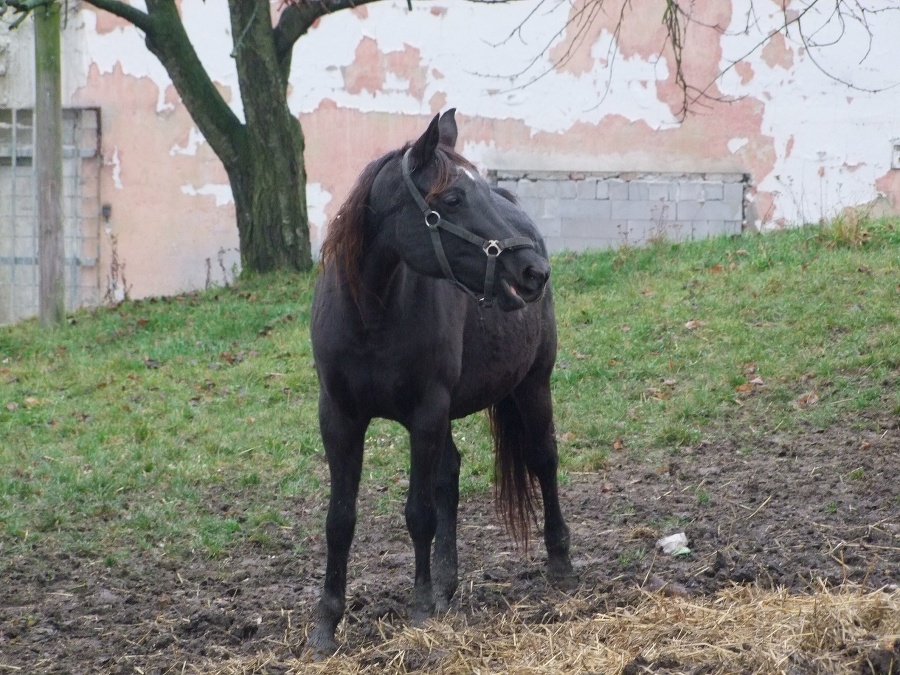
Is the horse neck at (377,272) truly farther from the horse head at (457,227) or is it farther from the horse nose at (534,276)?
the horse nose at (534,276)

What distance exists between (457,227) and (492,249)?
17cm

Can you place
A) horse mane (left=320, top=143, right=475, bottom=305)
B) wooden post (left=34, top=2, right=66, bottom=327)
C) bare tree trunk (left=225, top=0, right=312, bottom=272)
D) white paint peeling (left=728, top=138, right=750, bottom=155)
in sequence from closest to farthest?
1. horse mane (left=320, top=143, right=475, bottom=305)
2. wooden post (left=34, top=2, right=66, bottom=327)
3. bare tree trunk (left=225, top=0, right=312, bottom=272)
4. white paint peeling (left=728, top=138, right=750, bottom=155)

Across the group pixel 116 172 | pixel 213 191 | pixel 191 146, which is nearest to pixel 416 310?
pixel 213 191

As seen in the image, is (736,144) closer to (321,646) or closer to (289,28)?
(289,28)

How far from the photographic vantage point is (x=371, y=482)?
6773mm

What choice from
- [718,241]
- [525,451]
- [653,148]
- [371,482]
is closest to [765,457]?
[525,451]

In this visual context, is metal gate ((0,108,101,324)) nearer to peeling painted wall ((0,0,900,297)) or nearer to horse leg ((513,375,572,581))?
peeling painted wall ((0,0,900,297))

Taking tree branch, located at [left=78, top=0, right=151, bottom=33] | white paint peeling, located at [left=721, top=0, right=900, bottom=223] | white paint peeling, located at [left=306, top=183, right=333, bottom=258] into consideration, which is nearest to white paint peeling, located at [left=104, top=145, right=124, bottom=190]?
white paint peeling, located at [left=306, top=183, right=333, bottom=258]

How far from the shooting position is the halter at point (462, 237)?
3.90m

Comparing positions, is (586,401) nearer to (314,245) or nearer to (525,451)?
(525,451)

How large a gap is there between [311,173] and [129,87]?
9.12 ft

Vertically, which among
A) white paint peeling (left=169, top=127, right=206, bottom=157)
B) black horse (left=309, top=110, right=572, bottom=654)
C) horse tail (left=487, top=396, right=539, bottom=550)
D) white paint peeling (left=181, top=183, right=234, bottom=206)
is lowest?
horse tail (left=487, top=396, right=539, bottom=550)

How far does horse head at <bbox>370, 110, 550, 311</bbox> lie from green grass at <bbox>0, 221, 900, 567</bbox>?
7.99 ft

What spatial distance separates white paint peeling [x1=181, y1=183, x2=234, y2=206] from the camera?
49.2ft
